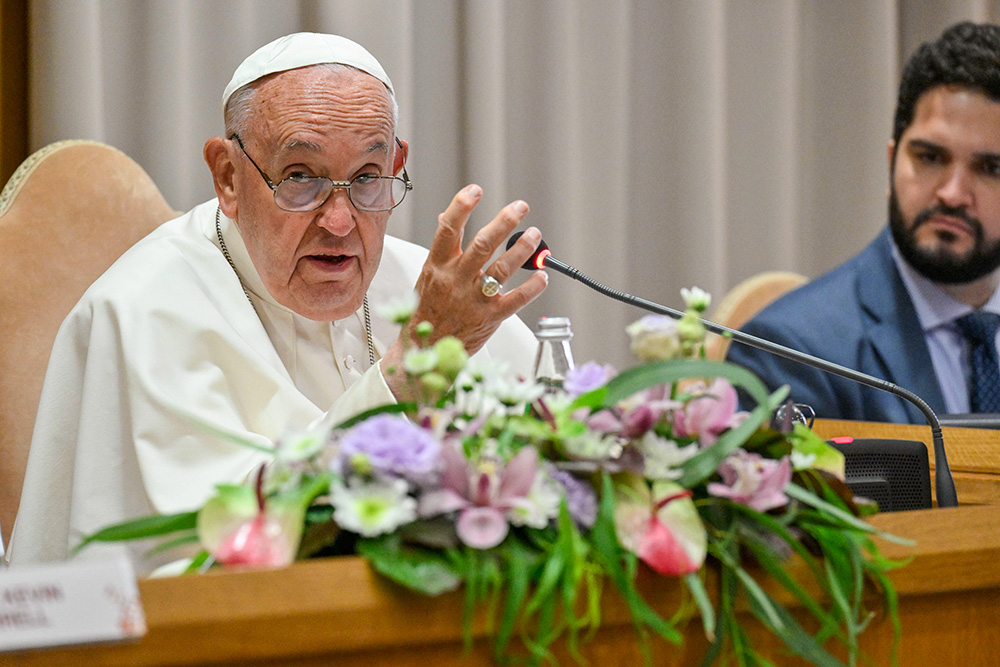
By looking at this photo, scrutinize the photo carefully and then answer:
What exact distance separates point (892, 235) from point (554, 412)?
2436 millimetres

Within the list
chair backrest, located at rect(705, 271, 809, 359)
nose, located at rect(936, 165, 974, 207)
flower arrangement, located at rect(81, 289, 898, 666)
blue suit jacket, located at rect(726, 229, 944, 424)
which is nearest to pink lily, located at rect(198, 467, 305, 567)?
flower arrangement, located at rect(81, 289, 898, 666)

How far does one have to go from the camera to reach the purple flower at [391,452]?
75 cm

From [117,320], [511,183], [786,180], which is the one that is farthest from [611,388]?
[786,180]

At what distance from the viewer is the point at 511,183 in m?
3.20

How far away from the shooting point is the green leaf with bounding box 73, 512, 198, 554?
2.52 ft

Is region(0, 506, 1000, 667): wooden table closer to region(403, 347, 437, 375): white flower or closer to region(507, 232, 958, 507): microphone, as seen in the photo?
region(403, 347, 437, 375): white flower

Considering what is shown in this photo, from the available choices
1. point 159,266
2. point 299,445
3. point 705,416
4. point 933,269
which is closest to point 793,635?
point 705,416

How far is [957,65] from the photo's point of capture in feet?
9.52

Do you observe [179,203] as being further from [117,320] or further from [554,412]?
[554,412]

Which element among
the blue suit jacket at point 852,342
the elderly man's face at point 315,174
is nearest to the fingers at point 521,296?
the elderly man's face at point 315,174

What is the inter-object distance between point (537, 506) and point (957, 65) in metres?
2.64

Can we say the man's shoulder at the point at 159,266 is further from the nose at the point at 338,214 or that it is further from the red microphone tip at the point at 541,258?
the red microphone tip at the point at 541,258

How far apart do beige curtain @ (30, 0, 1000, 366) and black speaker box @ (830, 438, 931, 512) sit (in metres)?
1.75

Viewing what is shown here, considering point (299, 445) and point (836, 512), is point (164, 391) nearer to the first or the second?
point (299, 445)
